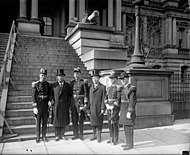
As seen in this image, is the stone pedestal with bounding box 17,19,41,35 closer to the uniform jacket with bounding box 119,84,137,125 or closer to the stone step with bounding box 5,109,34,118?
the stone step with bounding box 5,109,34,118

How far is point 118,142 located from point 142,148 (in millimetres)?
821

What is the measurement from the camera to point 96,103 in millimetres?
6250

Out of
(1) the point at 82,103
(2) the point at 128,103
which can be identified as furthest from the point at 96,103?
(2) the point at 128,103

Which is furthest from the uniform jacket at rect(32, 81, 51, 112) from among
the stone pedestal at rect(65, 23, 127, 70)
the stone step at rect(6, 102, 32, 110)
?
the stone pedestal at rect(65, 23, 127, 70)

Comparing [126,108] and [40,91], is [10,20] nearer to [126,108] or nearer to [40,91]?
[40,91]

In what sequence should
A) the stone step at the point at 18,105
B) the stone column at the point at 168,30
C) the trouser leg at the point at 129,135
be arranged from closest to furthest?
the trouser leg at the point at 129,135
the stone step at the point at 18,105
the stone column at the point at 168,30

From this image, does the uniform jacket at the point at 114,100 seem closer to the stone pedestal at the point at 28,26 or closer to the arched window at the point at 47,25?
the stone pedestal at the point at 28,26

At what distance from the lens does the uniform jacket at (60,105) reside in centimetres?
621

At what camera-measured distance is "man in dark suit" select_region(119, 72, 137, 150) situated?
5.43m

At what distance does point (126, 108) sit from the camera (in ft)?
18.6

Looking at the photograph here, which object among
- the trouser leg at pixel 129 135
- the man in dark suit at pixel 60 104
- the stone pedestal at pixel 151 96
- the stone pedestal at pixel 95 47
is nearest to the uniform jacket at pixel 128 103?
the trouser leg at pixel 129 135

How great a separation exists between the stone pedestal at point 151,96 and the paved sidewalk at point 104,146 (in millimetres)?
1235

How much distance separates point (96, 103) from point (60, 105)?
3.64 ft

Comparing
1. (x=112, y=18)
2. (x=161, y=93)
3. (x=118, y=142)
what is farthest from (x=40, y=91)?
(x=112, y=18)
